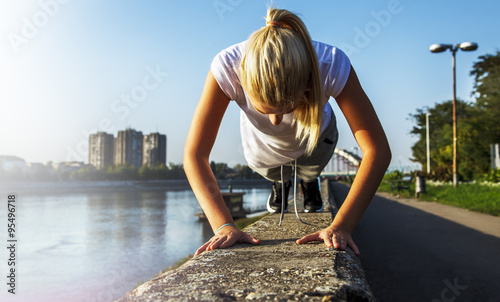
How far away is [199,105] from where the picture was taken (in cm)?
151

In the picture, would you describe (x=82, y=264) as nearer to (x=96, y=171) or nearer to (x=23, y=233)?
(x=23, y=233)

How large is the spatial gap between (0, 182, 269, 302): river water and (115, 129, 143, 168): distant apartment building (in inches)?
1685

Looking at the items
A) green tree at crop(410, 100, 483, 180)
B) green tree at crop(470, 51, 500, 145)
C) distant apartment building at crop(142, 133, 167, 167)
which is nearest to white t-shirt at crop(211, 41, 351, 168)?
green tree at crop(410, 100, 483, 180)

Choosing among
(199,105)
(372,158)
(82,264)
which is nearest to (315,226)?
(372,158)

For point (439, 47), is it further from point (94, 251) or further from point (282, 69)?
point (94, 251)

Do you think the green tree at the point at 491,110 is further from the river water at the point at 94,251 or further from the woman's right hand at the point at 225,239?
the woman's right hand at the point at 225,239

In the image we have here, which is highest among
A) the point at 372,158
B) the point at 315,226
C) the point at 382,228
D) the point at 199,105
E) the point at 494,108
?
the point at 494,108

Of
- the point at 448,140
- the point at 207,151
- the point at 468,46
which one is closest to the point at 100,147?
→ the point at 448,140

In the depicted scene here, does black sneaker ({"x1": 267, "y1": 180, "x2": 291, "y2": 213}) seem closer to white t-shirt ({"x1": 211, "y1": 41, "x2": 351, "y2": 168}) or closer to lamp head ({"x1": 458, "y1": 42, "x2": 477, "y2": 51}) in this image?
white t-shirt ({"x1": 211, "y1": 41, "x2": 351, "y2": 168})

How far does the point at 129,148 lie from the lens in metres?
80.6

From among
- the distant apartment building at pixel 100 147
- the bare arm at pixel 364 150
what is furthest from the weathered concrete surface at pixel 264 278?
the distant apartment building at pixel 100 147

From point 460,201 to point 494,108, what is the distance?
1155 centimetres

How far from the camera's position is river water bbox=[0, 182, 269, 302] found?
15.0m

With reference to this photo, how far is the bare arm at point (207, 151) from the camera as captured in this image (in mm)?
1444
